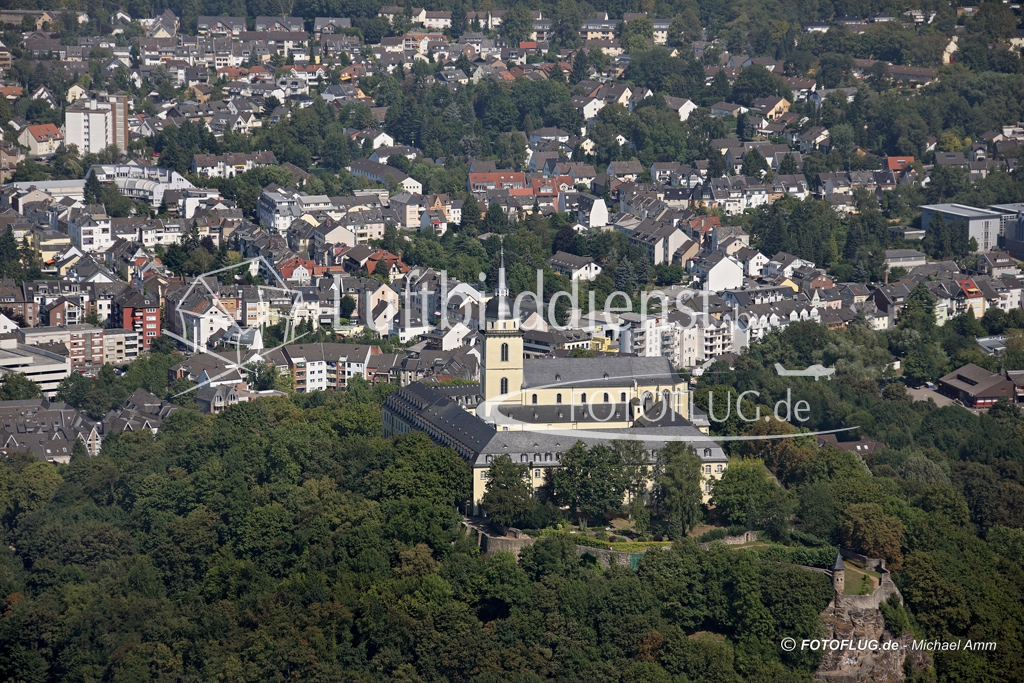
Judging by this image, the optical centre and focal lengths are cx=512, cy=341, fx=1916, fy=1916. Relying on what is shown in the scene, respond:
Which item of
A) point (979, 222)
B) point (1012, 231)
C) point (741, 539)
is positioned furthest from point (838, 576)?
point (1012, 231)

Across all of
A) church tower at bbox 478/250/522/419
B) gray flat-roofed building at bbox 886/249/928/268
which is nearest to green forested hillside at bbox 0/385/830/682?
church tower at bbox 478/250/522/419

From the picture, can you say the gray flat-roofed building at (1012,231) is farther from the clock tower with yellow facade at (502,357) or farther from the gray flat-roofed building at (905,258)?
the clock tower with yellow facade at (502,357)

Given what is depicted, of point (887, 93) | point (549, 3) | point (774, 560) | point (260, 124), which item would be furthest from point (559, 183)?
point (774, 560)

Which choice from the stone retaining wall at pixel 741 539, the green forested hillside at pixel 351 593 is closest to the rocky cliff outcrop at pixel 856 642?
the green forested hillside at pixel 351 593

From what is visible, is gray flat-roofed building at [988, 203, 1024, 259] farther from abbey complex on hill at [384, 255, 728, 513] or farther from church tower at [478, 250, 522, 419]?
church tower at [478, 250, 522, 419]

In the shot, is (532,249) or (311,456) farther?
(532,249)

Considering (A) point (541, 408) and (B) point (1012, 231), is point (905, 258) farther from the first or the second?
(A) point (541, 408)

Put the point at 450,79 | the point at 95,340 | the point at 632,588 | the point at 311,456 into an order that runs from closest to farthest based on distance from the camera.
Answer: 1. the point at 632,588
2. the point at 311,456
3. the point at 95,340
4. the point at 450,79

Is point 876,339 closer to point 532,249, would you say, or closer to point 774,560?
point 532,249
